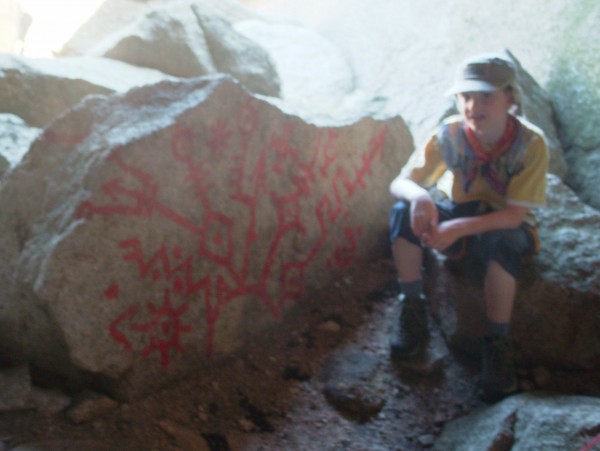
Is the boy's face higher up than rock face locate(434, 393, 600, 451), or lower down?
higher up

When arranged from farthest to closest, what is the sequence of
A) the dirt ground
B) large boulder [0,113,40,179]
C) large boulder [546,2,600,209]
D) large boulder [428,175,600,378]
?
large boulder [546,2,600,209], large boulder [0,113,40,179], large boulder [428,175,600,378], the dirt ground

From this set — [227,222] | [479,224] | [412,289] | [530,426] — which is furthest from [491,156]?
[227,222]

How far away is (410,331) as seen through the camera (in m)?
2.61

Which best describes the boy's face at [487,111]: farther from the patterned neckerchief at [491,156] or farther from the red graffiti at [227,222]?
the red graffiti at [227,222]

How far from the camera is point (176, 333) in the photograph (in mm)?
2342

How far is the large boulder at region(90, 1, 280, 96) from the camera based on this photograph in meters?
4.74

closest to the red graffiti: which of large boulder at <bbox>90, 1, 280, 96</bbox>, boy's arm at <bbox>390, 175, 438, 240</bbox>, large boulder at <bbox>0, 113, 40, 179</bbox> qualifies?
boy's arm at <bbox>390, 175, 438, 240</bbox>

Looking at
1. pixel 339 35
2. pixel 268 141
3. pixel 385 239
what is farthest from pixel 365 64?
pixel 268 141

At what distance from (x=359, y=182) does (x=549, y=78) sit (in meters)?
2.33

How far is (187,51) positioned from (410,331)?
10.9 ft

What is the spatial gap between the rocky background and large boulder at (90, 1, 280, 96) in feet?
3.77

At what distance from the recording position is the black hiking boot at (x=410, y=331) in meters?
2.59

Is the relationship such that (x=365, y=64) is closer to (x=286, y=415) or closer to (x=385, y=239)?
(x=385, y=239)

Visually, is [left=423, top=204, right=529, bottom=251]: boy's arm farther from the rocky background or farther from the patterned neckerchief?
the rocky background
